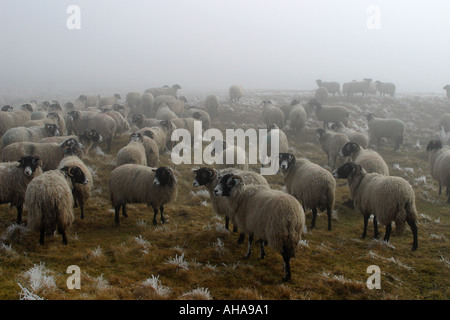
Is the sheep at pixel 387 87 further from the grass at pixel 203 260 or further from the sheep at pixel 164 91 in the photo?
the grass at pixel 203 260

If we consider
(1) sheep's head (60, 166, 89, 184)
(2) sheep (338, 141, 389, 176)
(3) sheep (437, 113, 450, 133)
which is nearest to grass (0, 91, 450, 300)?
(1) sheep's head (60, 166, 89, 184)

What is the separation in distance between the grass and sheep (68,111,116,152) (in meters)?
5.62

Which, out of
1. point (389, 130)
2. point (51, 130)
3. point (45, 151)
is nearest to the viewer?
point (45, 151)

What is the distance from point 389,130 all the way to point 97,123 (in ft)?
68.5

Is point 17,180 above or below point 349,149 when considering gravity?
below

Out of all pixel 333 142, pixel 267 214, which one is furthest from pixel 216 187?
pixel 333 142

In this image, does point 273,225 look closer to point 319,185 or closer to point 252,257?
point 252,257

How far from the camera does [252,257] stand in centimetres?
736

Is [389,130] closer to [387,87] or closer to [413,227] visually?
[413,227]

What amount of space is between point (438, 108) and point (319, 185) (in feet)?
A: 125

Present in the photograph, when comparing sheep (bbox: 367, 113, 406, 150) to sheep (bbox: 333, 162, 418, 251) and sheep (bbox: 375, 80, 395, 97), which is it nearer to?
sheep (bbox: 333, 162, 418, 251)

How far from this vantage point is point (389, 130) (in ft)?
69.9

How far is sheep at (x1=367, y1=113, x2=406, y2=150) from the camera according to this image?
69.6 ft
